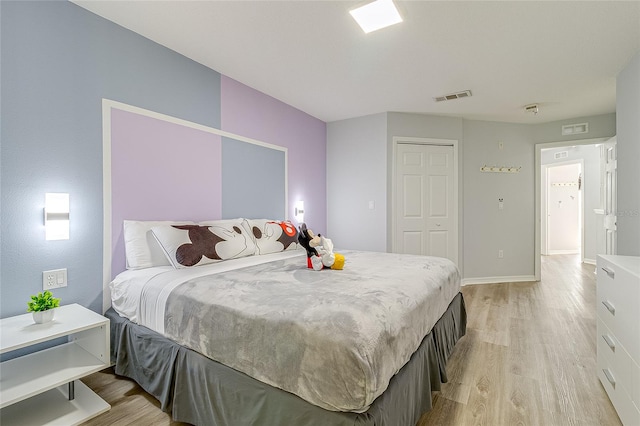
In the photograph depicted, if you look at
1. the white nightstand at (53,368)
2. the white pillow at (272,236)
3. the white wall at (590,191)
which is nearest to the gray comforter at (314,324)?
the white nightstand at (53,368)

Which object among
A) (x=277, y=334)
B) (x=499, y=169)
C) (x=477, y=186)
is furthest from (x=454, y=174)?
(x=277, y=334)

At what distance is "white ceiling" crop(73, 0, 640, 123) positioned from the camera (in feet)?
6.79

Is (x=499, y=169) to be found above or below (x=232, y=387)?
above

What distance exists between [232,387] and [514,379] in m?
1.89

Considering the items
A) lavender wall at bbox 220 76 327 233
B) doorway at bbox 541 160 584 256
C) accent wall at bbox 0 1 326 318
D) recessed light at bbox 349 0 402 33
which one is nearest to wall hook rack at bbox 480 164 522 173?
lavender wall at bbox 220 76 327 233

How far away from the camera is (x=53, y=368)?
163 centimetres

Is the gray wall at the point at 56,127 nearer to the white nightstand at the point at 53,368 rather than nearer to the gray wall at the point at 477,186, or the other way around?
the white nightstand at the point at 53,368

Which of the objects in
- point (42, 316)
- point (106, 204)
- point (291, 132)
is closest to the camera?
point (42, 316)

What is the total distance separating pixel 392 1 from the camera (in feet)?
6.37

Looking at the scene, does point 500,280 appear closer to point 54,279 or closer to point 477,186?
point 477,186

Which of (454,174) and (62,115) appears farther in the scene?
(454,174)

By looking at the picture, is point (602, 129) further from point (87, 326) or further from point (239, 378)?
point (87, 326)

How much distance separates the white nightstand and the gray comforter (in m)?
0.48

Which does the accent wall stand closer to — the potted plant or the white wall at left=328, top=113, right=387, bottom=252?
the potted plant
